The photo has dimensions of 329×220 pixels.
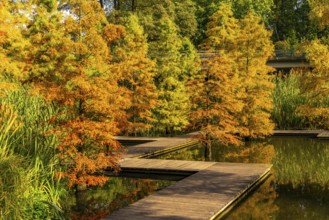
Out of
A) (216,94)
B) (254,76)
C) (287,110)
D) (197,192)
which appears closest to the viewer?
(197,192)

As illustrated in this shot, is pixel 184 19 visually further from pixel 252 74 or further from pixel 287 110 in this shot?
pixel 252 74

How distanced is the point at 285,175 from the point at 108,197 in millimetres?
5856

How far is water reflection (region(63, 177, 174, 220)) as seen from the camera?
10.4 m

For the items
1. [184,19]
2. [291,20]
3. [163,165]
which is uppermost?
[291,20]

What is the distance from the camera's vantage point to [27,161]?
31.1 feet

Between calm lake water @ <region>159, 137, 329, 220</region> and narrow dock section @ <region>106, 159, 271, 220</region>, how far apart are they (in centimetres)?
43

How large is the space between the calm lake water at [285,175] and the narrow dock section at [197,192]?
16.9 inches

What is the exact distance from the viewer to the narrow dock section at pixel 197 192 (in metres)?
9.09

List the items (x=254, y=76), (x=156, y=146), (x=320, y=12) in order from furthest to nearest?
(x=254, y=76), (x=156, y=146), (x=320, y=12)

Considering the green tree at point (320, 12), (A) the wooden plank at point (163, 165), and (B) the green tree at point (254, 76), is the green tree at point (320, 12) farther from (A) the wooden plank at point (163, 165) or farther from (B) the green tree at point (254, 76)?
(B) the green tree at point (254, 76)

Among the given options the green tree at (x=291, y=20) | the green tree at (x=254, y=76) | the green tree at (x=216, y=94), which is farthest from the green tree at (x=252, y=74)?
the green tree at (x=291, y=20)

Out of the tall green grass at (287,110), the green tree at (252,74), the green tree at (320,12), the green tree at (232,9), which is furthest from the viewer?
the green tree at (232,9)

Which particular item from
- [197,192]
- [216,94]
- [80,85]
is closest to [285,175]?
[216,94]

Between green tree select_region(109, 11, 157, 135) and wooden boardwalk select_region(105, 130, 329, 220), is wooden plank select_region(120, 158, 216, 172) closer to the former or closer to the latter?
wooden boardwalk select_region(105, 130, 329, 220)
